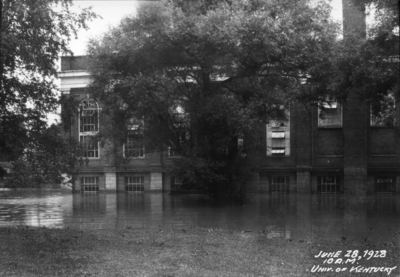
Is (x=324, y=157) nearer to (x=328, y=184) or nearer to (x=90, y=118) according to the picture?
(x=328, y=184)

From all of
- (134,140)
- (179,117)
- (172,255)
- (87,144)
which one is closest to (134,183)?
(134,140)

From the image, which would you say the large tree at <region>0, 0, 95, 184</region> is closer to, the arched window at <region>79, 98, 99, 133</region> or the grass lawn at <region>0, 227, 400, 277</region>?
the grass lawn at <region>0, 227, 400, 277</region>

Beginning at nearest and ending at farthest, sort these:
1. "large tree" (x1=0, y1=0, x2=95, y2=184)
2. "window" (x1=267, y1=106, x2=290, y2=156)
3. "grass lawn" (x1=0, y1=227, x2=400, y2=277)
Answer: "grass lawn" (x1=0, y1=227, x2=400, y2=277) → "large tree" (x1=0, y1=0, x2=95, y2=184) → "window" (x1=267, y1=106, x2=290, y2=156)

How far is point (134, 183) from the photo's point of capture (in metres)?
26.7

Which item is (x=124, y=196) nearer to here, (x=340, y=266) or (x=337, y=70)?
(x=337, y=70)

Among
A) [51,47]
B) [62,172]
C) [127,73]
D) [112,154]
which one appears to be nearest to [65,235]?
[62,172]

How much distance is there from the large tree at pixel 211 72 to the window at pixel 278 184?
9.84 m

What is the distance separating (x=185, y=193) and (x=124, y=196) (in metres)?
3.33

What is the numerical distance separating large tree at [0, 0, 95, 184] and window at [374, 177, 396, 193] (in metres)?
23.4

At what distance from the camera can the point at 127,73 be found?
19547 mm

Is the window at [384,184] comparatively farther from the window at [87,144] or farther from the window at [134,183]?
the window at [87,144]

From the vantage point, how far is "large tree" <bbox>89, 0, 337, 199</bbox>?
17781mm

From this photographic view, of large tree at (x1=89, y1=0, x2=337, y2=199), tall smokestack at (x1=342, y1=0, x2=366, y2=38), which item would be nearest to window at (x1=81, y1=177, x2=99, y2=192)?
large tree at (x1=89, y1=0, x2=337, y2=199)

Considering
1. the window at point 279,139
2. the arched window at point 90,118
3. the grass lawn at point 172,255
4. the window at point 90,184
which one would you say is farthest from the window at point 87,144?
the window at point 279,139
